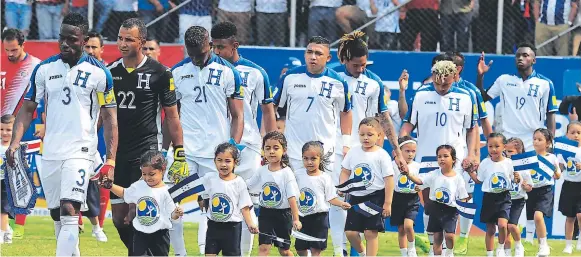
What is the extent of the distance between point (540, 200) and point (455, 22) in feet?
10.4

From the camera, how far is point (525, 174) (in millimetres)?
15266

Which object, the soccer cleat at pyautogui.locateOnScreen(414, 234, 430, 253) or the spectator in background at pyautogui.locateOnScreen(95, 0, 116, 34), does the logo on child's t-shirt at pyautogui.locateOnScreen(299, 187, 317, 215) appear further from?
the spectator in background at pyautogui.locateOnScreen(95, 0, 116, 34)

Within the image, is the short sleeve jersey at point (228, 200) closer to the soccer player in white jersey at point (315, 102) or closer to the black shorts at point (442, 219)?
the soccer player in white jersey at point (315, 102)

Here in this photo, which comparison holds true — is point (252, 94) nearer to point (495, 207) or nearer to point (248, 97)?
point (248, 97)

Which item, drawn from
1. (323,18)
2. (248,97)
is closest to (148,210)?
(248,97)

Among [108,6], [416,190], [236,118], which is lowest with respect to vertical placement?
[416,190]

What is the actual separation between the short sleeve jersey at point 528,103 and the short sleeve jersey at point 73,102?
24.4 feet

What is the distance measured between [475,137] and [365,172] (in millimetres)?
2337

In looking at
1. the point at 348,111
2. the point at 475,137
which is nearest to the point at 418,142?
the point at 475,137

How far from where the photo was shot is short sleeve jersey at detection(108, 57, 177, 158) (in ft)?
37.6

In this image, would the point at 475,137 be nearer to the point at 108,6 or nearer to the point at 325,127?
the point at 325,127

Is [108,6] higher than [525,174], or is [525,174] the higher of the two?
[108,6]

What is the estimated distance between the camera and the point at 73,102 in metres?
11.0

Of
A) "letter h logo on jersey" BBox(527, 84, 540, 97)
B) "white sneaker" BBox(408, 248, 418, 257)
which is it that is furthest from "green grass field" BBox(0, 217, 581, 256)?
"letter h logo on jersey" BBox(527, 84, 540, 97)
